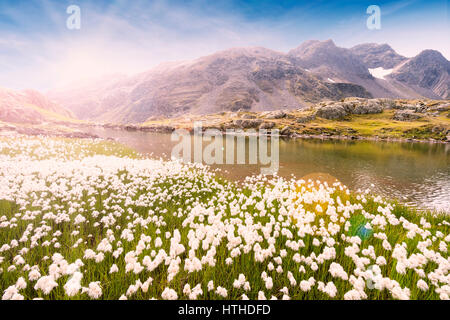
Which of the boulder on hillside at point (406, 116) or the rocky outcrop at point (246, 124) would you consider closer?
the rocky outcrop at point (246, 124)

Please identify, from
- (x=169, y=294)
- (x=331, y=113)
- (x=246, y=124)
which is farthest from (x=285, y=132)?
(x=169, y=294)

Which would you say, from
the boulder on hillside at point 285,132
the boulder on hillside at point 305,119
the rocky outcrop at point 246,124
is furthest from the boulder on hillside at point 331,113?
the boulder on hillside at point 285,132

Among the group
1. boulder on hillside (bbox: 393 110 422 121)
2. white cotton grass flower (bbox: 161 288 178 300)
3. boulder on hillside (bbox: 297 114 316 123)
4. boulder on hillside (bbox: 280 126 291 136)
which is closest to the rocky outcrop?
boulder on hillside (bbox: 280 126 291 136)

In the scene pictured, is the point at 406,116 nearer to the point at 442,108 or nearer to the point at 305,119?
the point at 442,108

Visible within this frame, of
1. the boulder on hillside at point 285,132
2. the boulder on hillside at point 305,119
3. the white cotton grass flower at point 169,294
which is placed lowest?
the white cotton grass flower at point 169,294

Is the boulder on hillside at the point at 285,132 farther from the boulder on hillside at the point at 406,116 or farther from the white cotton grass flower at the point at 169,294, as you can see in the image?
the white cotton grass flower at the point at 169,294

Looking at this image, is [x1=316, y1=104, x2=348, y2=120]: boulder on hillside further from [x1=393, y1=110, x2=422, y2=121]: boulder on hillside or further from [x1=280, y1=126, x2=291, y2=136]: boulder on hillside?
[x1=280, y1=126, x2=291, y2=136]: boulder on hillside

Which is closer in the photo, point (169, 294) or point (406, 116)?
point (169, 294)
